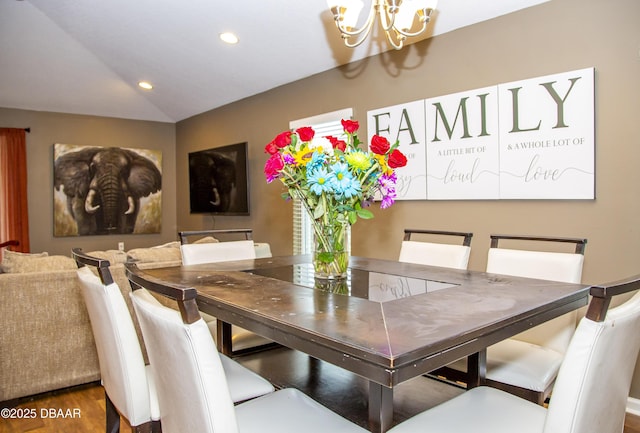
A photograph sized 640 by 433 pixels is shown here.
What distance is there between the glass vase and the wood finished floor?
0.46 m

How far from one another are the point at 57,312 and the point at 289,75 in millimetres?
3060

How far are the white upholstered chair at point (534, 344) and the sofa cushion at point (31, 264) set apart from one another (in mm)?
2458

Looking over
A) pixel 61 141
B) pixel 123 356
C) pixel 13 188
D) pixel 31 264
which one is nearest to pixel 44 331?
pixel 31 264

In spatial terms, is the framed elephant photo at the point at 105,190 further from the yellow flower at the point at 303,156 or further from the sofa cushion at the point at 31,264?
the yellow flower at the point at 303,156

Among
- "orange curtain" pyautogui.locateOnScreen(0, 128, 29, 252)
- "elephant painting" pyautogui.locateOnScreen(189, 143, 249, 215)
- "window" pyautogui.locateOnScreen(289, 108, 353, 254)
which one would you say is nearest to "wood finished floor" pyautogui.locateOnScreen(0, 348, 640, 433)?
"window" pyautogui.locateOnScreen(289, 108, 353, 254)

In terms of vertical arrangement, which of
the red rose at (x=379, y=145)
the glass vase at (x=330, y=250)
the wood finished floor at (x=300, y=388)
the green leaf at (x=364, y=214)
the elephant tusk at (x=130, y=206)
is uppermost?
the red rose at (x=379, y=145)

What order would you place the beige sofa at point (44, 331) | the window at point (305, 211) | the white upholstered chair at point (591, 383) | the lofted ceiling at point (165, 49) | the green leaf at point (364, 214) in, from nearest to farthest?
the white upholstered chair at point (591, 383)
the green leaf at point (364, 214)
the beige sofa at point (44, 331)
the lofted ceiling at point (165, 49)
the window at point (305, 211)

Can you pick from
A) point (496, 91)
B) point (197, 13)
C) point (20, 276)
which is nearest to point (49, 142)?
point (197, 13)

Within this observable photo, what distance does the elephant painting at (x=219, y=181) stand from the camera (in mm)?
5309

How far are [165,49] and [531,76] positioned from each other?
3601mm

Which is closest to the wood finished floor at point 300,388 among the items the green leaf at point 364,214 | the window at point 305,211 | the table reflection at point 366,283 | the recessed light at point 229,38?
the table reflection at point 366,283

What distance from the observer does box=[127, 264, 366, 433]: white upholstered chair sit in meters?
1.04

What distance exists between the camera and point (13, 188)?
5793 millimetres

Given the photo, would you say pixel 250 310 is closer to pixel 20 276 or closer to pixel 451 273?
pixel 451 273
